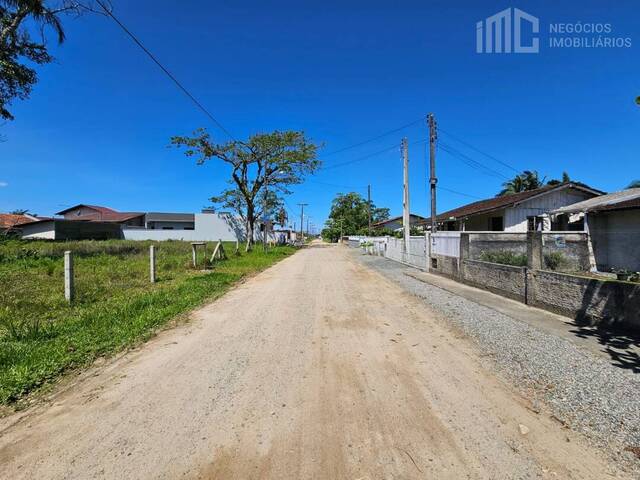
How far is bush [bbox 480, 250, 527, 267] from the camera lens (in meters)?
7.99

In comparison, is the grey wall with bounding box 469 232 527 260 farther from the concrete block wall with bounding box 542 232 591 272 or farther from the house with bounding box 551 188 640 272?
the house with bounding box 551 188 640 272

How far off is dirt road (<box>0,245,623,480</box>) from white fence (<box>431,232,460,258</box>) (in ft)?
24.3

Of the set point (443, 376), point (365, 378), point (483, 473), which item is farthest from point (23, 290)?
point (483, 473)

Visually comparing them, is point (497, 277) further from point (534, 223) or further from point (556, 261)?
point (534, 223)

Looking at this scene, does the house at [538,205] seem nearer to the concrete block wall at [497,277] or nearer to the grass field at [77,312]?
the concrete block wall at [497,277]

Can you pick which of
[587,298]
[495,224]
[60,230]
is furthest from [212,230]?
[587,298]

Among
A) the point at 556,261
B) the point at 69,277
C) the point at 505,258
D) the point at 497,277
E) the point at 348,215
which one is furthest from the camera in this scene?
the point at 348,215

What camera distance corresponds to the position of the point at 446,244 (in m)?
12.6

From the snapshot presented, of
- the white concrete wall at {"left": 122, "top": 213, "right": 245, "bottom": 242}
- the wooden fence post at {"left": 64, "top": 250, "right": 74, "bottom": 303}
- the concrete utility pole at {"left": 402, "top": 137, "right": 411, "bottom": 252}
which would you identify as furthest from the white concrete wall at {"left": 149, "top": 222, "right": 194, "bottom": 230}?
the wooden fence post at {"left": 64, "top": 250, "right": 74, "bottom": 303}

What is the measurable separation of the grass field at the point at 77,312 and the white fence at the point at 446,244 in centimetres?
814

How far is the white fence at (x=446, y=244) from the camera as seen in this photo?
11.6m

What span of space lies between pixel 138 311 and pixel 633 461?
7.35 metres

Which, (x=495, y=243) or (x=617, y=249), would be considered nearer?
(x=617, y=249)

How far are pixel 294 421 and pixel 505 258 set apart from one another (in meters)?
8.14
